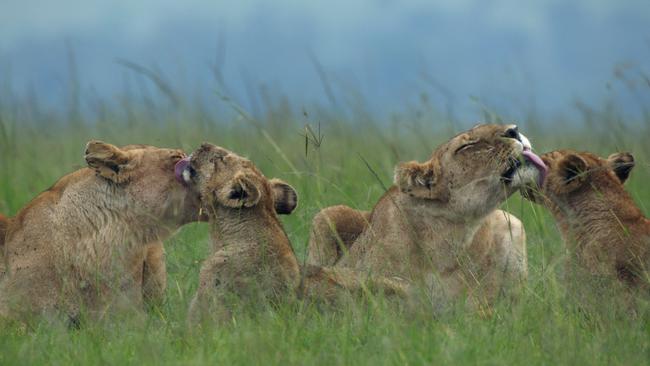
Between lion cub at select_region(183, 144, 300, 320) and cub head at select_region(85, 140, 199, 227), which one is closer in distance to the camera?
lion cub at select_region(183, 144, 300, 320)

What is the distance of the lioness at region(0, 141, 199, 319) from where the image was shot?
21.1 feet

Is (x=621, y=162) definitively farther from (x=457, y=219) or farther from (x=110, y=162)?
(x=110, y=162)

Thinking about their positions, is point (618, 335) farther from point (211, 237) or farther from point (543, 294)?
point (211, 237)

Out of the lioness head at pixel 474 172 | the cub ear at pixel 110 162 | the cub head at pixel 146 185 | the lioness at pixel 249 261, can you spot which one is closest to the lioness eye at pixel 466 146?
the lioness head at pixel 474 172

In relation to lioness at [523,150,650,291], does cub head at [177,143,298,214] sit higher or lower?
Answer: higher

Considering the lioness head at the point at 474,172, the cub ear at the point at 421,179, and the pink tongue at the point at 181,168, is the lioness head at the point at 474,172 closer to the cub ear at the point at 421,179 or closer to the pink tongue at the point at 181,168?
the cub ear at the point at 421,179

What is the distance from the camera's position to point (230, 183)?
20.5 ft

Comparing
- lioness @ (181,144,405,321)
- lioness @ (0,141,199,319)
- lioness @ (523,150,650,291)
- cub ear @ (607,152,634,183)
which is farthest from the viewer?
cub ear @ (607,152,634,183)

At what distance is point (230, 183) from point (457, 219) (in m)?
1.28

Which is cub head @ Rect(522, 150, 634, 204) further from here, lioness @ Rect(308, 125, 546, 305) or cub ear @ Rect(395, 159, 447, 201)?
cub ear @ Rect(395, 159, 447, 201)

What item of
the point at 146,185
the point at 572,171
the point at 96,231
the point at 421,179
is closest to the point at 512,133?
the point at 572,171

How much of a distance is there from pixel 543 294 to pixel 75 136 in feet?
34.2

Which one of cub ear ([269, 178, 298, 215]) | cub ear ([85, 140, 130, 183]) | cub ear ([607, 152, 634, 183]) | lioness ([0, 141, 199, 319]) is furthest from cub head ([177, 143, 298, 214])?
cub ear ([607, 152, 634, 183])

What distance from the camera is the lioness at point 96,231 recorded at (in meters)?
6.42
